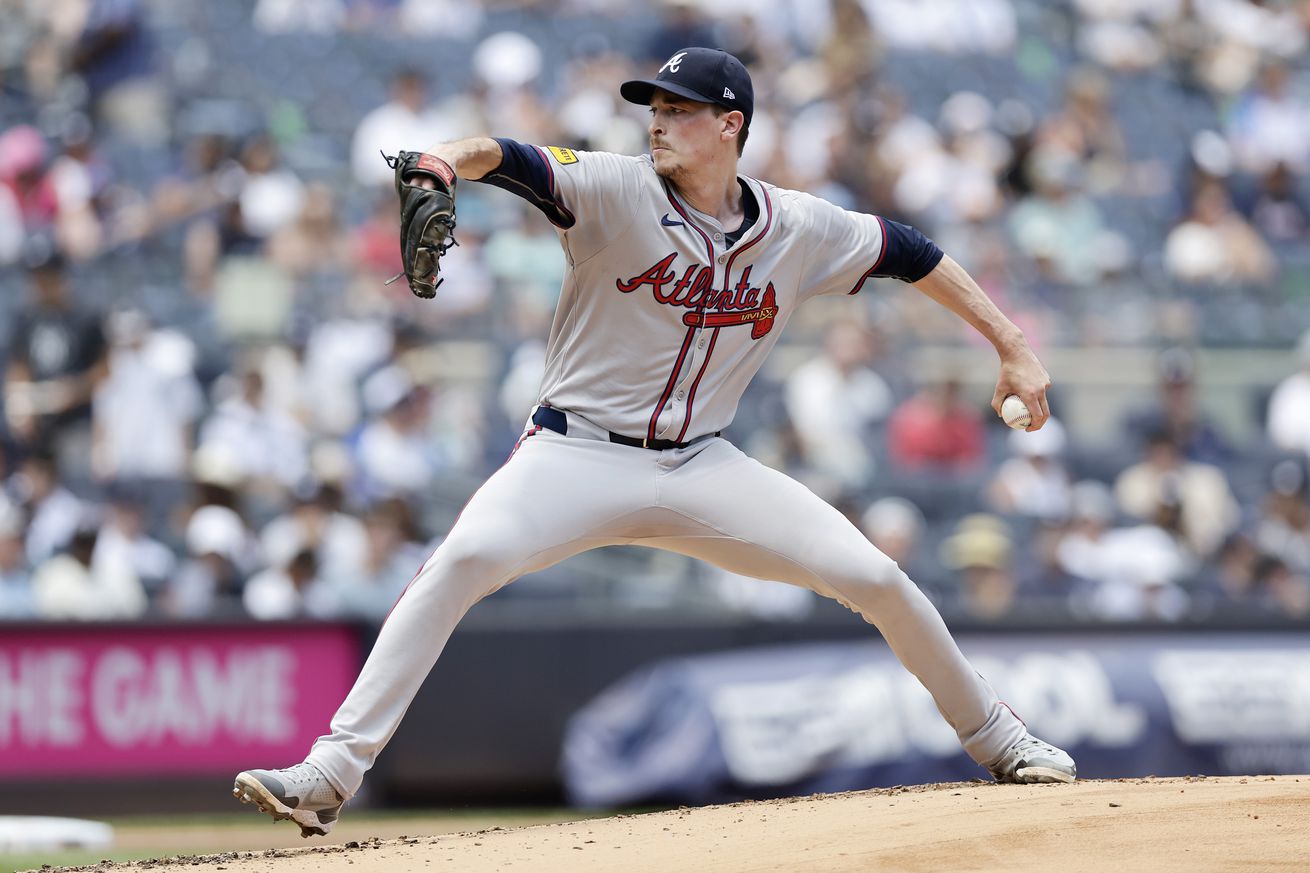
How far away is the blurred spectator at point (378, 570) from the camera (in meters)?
9.77

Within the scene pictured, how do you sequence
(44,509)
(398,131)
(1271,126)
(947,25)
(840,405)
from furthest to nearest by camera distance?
(947,25), (1271,126), (398,131), (840,405), (44,509)

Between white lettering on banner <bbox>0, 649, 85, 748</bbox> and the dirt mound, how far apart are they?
4.37m

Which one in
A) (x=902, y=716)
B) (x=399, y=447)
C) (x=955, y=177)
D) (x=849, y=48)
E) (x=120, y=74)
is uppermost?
(x=849, y=48)

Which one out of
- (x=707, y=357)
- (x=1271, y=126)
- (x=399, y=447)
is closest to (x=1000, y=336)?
(x=707, y=357)

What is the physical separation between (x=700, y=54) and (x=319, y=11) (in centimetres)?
970

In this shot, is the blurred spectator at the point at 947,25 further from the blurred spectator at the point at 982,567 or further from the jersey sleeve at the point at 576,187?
the jersey sleeve at the point at 576,187

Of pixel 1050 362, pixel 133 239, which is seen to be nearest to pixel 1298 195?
pixel 1050 362

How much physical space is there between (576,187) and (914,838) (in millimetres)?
1796

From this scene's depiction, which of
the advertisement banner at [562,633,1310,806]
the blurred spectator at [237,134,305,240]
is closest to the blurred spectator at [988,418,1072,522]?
the advertisement banner at [562,633,1310,806]

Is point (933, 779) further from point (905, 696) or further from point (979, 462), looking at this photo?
point (979, 462)

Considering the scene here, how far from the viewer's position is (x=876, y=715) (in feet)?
30.7

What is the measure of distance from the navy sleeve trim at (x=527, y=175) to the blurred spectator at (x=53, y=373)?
6.31m

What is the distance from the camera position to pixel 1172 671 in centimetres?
983

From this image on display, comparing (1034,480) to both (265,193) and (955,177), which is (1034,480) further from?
(265,193)
